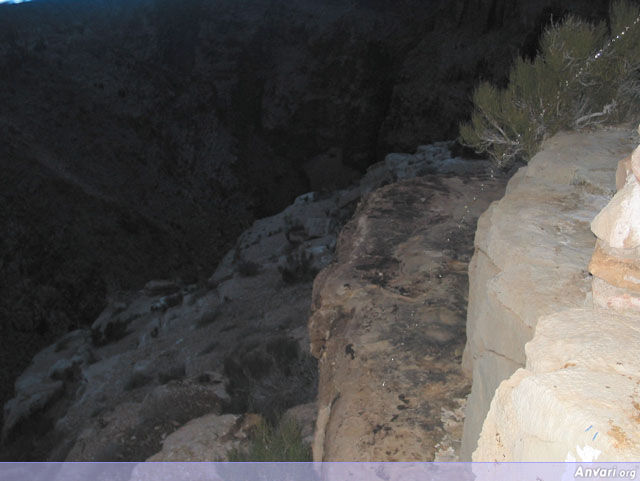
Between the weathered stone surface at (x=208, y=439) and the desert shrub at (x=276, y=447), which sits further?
the weathered stone surface at (x=208, y=439)

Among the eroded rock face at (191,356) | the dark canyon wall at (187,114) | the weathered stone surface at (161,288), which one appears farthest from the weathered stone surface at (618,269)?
the dark canyon wall at (187,114)

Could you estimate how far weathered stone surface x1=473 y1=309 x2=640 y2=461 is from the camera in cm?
126

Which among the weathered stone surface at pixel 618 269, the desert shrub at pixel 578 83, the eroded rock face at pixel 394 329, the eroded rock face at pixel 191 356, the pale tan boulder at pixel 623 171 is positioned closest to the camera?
the weathered stone surface at pixel 618 269

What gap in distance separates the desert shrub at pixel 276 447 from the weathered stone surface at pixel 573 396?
90.0 inches

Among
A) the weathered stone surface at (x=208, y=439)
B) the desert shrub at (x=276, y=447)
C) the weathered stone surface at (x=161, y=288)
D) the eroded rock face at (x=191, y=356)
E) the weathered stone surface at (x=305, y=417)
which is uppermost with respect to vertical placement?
the desert shrub at (x=276, y=447)

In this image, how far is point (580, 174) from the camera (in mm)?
3268

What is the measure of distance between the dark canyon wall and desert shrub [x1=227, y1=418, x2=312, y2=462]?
1108 centimetres

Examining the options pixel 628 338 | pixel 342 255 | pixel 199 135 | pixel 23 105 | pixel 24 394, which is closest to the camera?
pixel 628 338

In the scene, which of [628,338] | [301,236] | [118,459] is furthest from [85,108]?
[628,338]

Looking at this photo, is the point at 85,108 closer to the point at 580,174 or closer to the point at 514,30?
the point at 514,30

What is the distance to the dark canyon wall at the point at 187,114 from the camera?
16219mm

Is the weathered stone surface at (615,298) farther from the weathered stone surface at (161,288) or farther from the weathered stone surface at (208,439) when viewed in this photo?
the weathered stone surface at (161,288)

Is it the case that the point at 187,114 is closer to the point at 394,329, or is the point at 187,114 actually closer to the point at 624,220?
the point at 394,329

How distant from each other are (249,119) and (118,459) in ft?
75.5
